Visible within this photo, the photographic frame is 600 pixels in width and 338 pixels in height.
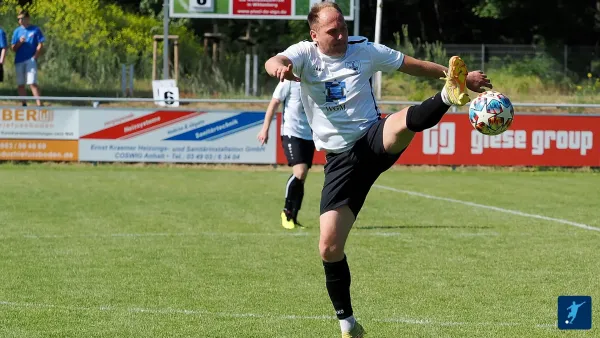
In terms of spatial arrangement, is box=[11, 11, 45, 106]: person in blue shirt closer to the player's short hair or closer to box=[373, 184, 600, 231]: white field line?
box=[373, 184, 600, 231]: white field line

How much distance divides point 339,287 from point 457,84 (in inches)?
55.6

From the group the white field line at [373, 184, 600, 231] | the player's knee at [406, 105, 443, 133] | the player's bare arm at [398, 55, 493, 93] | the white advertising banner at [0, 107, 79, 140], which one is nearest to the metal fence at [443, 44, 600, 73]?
the white advertising banner at [0, 107, 79, 140]

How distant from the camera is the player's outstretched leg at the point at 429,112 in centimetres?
635

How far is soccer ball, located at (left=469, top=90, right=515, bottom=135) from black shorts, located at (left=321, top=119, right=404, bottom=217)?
21.0 inches

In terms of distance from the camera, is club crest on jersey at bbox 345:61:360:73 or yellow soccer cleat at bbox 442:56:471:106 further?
club crest on jersey at bbox 345:61:360:73

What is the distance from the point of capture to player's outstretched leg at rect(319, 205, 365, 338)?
678 centimetres

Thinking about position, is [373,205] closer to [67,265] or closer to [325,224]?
[67,265]

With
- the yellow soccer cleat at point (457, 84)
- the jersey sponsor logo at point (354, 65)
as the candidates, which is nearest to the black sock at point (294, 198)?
the jersey sponsor logo at point (354, 65)

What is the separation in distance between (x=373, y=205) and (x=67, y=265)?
6.41m

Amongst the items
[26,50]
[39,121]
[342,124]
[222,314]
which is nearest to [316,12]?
[342,124]

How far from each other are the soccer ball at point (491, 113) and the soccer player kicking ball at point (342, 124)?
0.13 meters

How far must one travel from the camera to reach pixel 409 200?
637 inches

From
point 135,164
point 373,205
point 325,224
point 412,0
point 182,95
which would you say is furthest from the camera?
point 412,0

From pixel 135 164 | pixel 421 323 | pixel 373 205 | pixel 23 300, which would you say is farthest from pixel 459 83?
pixel 135 164
